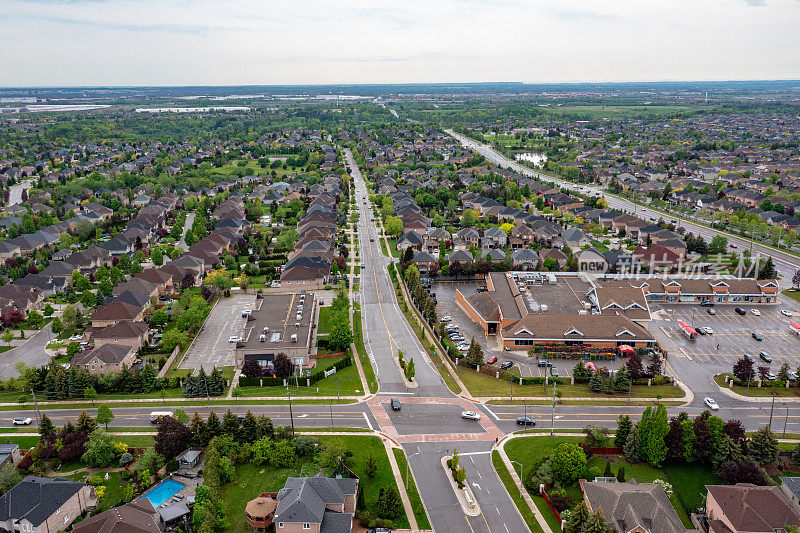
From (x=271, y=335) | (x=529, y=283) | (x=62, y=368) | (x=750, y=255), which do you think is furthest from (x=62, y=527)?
(x=750, y=255)

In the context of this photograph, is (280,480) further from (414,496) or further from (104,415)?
(104,415)

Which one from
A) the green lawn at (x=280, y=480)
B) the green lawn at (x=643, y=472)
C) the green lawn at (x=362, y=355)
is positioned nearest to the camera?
the green lawn at (x=280, y=480)

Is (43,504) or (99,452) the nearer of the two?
(43,504)

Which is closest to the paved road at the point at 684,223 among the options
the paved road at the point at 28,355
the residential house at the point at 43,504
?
the residential house at the point at 43,504

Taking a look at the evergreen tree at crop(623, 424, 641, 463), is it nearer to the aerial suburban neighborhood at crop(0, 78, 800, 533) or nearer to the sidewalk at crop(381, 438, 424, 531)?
the aerial suburban neighborhood at crop(0, 78, 800, 533)

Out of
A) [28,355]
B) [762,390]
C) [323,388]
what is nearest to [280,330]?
[323,388]

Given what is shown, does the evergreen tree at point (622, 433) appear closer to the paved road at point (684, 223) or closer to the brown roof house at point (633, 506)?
the brown roof house at point (633, 506)

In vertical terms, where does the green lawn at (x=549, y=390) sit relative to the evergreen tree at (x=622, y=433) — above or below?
below
